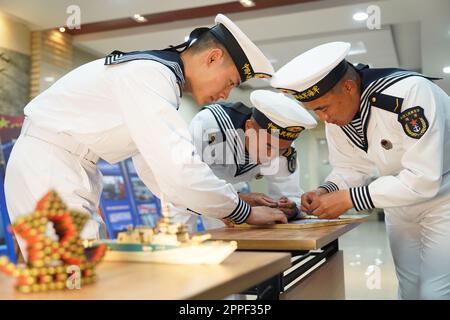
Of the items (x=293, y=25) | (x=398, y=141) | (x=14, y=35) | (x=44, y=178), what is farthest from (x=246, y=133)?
(x=14, y=35)

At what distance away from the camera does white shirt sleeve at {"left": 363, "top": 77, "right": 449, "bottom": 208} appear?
→ 1.69 m

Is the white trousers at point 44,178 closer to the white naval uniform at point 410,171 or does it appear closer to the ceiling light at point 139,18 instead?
the white naval uniform at point 410,171

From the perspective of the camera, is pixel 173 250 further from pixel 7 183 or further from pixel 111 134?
pixel 7 183

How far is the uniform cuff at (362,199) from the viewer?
1798 millimetres

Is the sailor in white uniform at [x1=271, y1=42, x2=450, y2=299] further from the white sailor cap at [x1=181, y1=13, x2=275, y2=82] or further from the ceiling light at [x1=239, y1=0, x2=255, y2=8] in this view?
the ceiling light at [x1=239, y1=0, x2=255, y2=8]

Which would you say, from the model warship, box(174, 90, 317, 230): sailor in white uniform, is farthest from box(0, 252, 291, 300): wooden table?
box(174, 90, 317, 230): sailor in white uniform

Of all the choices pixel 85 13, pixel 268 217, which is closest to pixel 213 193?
pixel 268 217

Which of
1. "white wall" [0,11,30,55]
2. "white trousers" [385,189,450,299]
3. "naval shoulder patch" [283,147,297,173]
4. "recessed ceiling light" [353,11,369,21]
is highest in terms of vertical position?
"recessed ceiling light" [353,11,369,21]

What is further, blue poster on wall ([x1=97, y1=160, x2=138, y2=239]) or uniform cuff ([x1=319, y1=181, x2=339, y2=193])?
blue poster on wall ([x1=97, y1=160, x2=138, y2=239])

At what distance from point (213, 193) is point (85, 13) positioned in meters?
5.04

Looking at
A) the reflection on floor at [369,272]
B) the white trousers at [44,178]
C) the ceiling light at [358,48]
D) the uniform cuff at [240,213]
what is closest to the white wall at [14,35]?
the white trousers at [44,178]

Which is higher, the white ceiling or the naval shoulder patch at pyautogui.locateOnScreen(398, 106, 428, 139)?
the white ceiling

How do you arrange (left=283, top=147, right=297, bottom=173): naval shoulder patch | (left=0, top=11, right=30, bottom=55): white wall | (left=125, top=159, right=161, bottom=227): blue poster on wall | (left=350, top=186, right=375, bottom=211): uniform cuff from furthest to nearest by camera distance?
(left=125, top=159, right=161, bottom=227): blue poster on wall, (left=0, top=11, right=30, bottom=55): white wall, (left=283, top=147, right=297, bottom=173): naval shoulder patch, (left=350, top=186, right=375, bottom=211): uniform cuff
